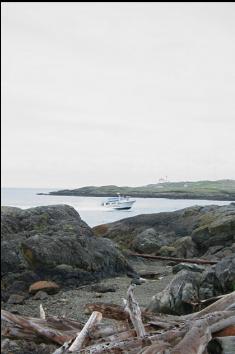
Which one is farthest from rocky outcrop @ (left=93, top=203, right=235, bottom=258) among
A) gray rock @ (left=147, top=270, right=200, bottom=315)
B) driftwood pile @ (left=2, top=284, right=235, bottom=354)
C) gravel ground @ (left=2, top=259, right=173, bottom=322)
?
driftwood pile @ (left=2, top=284, right=235, bottom=354)

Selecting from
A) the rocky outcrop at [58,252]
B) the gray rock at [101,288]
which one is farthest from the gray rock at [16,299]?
the gray rock at [101,288]

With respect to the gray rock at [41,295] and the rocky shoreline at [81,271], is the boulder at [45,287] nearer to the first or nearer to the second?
the rocky shoreline at [81,271]

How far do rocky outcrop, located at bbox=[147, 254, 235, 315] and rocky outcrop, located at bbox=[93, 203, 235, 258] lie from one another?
724 cm

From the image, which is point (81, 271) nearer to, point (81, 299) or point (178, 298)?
point (81, 299)

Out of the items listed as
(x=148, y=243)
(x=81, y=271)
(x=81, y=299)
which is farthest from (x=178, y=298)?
(x=148, y=243)

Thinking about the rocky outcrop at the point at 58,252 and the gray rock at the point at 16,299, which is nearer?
the gray rock at the point at 16,299

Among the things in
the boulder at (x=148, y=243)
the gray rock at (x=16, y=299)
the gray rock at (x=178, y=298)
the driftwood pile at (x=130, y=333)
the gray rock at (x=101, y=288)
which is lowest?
the boulder at (x=148, y=243)

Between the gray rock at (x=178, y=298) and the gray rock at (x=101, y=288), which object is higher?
the gray rock at (x=178, y=298)

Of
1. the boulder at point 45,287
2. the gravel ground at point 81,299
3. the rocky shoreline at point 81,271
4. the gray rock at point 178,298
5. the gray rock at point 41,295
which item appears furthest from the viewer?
the boulder at point 45,287

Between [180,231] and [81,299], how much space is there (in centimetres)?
1417

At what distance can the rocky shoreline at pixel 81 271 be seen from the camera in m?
6.48

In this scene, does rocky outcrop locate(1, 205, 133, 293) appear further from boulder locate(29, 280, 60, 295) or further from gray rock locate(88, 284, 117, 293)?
gray rock locate(88, 284, 117, 293)

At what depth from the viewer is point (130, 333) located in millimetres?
2959

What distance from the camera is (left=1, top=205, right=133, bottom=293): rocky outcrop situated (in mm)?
8953
